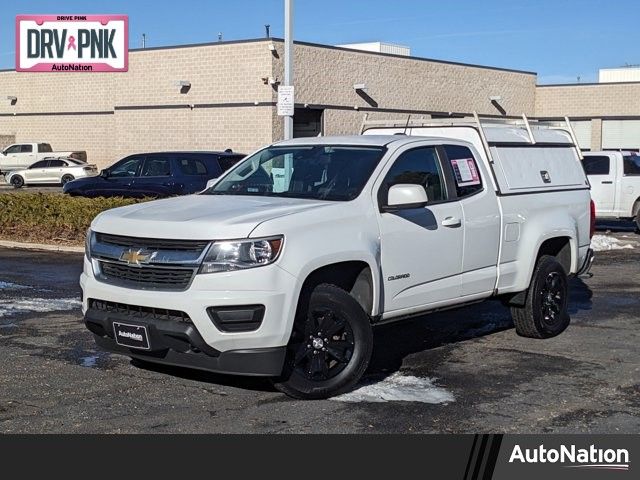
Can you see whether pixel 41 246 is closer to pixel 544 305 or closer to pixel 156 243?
pixel 544 305

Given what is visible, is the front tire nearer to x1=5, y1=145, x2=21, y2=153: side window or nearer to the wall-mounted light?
the wall-mounted light

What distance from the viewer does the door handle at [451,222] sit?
7883 millimetres

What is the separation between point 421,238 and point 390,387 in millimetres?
1200

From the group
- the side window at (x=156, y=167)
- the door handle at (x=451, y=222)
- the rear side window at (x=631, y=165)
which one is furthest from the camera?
the rear side window at (x=631, y=165)

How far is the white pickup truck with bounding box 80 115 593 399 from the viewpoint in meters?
6.40

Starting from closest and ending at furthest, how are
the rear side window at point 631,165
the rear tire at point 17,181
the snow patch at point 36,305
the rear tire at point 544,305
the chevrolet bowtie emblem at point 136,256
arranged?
the chevrolet bowtie emblem at point 136,256 < the rear tire at point 544,305 < the snow patch at point 36,305 < the rear side window at point 631,165 < the rear tire at point 17,181

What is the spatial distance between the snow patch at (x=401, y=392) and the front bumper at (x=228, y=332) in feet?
2.63

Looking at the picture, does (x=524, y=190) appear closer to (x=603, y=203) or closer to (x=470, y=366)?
(x=470, y=366)

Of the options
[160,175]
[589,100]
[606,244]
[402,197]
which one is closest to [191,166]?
[160,175]

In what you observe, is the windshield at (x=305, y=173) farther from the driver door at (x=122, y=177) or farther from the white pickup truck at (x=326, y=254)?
the driver door at (x=122, y=177)

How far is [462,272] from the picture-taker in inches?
320

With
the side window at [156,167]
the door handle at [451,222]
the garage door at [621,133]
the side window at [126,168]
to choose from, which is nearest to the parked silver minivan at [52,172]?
the side window at [126,168]

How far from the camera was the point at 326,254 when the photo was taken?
6734 mm

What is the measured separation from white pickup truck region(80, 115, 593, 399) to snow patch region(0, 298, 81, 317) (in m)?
3.20
